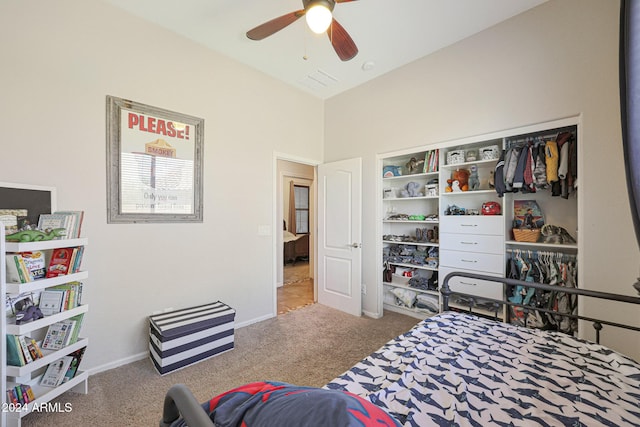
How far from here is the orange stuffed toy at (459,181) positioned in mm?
2879

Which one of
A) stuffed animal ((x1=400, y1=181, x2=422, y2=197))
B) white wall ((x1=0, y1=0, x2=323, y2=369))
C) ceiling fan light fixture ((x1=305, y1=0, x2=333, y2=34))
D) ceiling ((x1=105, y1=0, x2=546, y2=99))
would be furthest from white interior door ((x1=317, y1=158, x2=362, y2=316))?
ceiling fan light fixture ((x1=305, y1=0, x2=333, y2=34))

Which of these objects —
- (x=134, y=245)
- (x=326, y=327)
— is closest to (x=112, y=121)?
(x=134, y=245)

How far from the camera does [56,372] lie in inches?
68.6

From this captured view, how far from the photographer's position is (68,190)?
1.98 meters

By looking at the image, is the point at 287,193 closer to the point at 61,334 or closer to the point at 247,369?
the point at 247,369

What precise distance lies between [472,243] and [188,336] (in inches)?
112

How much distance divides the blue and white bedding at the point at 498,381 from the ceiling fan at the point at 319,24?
1984 mm

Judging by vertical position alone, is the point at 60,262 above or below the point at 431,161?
below

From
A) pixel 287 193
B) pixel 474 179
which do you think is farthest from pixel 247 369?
pixel 287 193

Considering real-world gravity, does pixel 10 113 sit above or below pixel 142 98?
below

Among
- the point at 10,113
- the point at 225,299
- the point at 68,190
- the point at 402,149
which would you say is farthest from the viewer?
the point at 402,149

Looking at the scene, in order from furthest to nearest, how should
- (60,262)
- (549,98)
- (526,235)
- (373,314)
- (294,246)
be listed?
1. (294,246)
2. (373,314)
3. (526,235)
4. (549,98)
5. (60,262)

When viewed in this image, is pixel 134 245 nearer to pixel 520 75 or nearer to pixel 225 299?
pixel 225 299

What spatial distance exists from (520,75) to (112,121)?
355 centimetres
